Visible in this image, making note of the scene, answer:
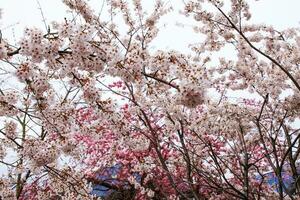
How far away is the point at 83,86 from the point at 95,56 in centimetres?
36

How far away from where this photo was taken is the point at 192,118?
581 cm

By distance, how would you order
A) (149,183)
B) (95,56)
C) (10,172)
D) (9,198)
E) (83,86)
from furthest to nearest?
(149,183) → (10,172) → (9,198) → (83,86) → (95,56)

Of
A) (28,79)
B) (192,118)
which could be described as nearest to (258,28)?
(192,118)

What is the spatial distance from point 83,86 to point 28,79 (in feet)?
1.56

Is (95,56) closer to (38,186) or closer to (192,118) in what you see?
(192,118)

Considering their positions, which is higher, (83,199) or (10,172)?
(10,172)

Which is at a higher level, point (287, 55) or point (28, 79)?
point (287, 55)

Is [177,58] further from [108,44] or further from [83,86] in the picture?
[83,86]

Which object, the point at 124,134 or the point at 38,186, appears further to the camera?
the point at 38,186

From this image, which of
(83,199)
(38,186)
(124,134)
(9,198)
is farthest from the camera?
(38,186)

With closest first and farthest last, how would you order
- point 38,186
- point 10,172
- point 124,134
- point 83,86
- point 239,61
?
point 83,86 < point 124,134 < point 10,172 < point 239,61 < point 38,186

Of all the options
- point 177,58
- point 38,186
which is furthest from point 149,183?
point 177,58

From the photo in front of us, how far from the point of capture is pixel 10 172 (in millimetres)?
6258

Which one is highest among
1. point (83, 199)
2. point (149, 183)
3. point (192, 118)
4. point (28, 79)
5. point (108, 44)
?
point (149, 183)
